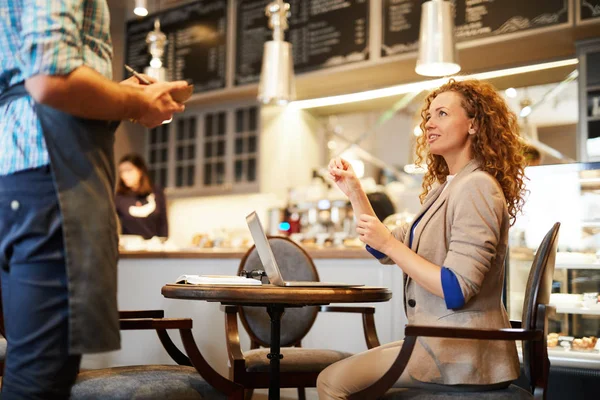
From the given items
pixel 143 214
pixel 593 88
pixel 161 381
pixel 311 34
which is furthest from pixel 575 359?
pixel 143 214

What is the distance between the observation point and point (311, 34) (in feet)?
16.4

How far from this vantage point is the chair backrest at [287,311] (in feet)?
8.84

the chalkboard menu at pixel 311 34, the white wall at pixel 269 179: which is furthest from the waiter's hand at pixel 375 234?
the white wall at pixel 269 179

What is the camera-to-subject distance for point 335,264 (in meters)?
3.21

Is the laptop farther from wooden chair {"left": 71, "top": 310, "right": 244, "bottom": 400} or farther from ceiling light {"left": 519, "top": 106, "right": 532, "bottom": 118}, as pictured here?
ceiling light {"left": 519, "top": 106, "right": 532, "bottom": 118}

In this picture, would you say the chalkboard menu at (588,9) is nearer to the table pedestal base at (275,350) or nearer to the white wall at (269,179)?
the white wall at (269,179)

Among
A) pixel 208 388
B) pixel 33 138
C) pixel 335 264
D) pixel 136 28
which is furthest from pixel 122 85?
pixel 136 28

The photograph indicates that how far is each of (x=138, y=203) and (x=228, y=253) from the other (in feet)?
5.95

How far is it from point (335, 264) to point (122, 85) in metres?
2.05

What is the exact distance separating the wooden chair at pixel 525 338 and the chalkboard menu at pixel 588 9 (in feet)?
7.90

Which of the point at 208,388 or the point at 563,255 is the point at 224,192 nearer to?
the point at 563,255

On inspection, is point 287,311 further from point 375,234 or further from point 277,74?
point 277,74

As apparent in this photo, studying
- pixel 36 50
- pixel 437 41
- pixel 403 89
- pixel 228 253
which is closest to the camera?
pixel 36 50

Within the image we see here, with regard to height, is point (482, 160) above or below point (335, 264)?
above
